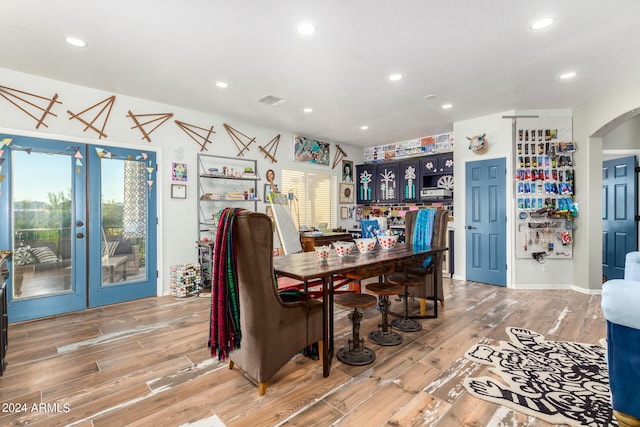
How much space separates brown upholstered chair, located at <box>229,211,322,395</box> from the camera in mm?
1850

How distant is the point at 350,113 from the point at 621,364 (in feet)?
13.5

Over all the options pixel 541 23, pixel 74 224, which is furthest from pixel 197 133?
pixel 541 23

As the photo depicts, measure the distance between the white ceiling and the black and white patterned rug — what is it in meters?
2.66

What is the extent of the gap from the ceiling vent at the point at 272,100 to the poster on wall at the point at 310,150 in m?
1.65

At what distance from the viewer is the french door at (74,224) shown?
338 centimetres

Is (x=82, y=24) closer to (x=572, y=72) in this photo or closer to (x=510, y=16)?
(x=510, y=16)

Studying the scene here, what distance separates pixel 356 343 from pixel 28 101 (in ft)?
14.0

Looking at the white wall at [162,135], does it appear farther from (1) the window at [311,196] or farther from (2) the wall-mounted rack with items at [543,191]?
(2) the wall-mounted rack with items at [543,191]

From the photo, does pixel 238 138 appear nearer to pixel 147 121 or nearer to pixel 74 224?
pixel 147 121

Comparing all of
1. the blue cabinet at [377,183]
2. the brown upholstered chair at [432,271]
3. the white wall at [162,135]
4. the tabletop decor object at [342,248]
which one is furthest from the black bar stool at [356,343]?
the blue cabinet at [377,183]

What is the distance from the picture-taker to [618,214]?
4.96 m

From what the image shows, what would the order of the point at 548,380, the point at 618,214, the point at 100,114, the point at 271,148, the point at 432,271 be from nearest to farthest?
the point at 548,380 → the point at 432,271 → the point at 100,114 → the point at 618,214 → the point at 271,148

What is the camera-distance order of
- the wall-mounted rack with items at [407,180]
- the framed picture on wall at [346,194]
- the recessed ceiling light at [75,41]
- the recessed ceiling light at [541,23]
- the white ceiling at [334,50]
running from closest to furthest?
the white ceiling at [334,50], the recessed ceiling light at [541,23], the recessed ceiling light at [75,41], the wall-mounted rack with items at [407,180], the framed picture on wall at [346,194]

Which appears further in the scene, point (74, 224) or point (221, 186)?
point (221, 186)
